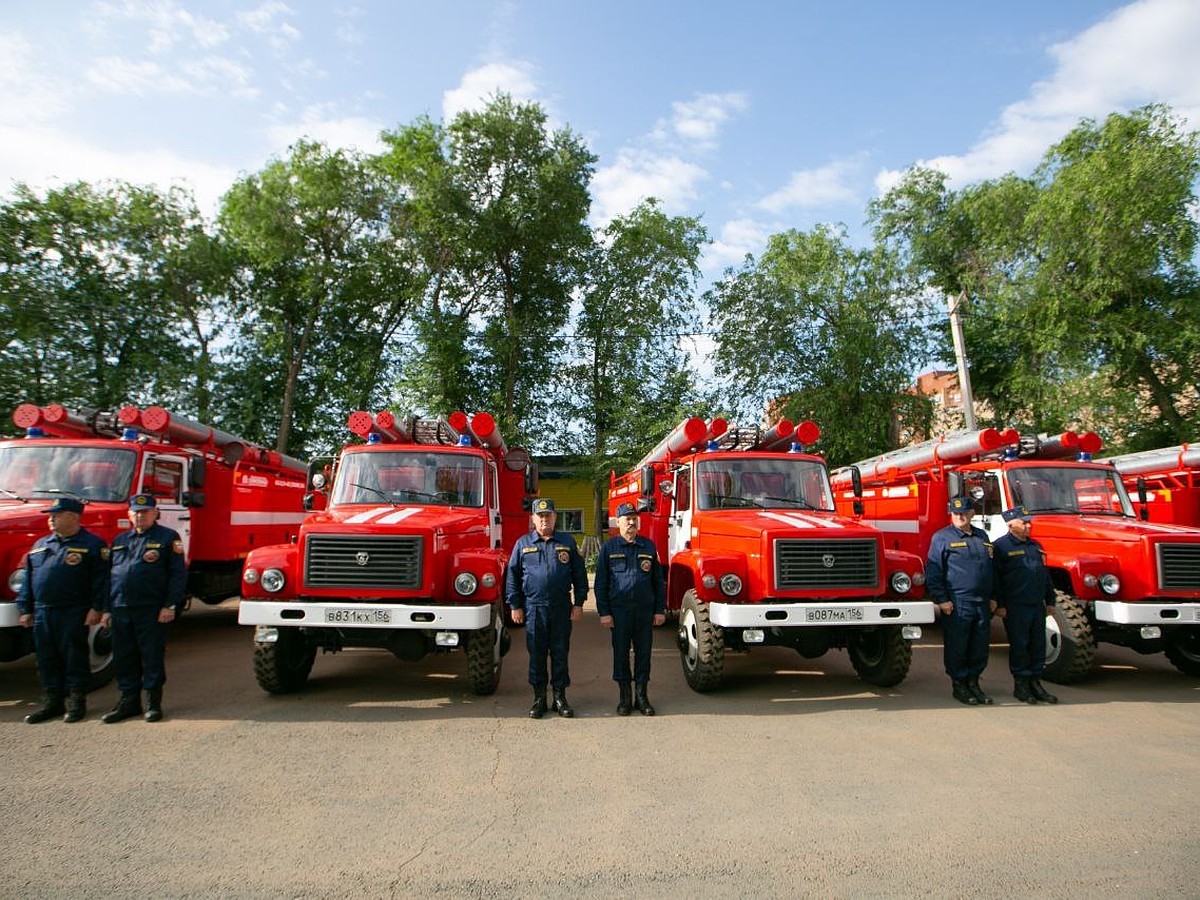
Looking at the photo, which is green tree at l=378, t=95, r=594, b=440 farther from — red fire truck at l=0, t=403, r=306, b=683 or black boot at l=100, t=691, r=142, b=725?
black boot at l=100, t=691, r=142, b=725

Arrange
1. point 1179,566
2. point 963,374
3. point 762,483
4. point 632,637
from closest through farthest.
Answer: point 632,637 → point 1179,566 → point 762,483 → point 963,374

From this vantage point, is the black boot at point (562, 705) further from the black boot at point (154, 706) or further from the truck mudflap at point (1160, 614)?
the truck mudflap at point (1160, 614)

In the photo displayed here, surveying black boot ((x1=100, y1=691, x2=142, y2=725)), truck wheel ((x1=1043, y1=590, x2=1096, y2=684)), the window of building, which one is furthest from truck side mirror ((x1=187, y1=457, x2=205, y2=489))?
the window of building

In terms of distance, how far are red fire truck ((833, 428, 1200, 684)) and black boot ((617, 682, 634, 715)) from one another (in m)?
3.68

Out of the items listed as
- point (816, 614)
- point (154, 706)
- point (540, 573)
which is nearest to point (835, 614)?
point (816, 614)

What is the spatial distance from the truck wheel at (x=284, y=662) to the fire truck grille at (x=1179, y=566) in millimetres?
7905

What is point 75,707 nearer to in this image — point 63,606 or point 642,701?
point 63,606

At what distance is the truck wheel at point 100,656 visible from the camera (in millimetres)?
6812

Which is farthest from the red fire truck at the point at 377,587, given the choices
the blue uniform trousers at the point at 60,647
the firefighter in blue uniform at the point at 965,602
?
the firefighter in blue uniform at the point at 965,602

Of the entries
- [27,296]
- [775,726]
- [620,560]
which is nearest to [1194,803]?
[775,726]

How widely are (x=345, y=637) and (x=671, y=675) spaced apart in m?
3.39

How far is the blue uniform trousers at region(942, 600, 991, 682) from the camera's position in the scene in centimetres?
664

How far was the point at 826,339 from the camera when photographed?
1004 inches

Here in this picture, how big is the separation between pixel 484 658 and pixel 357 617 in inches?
46.8
